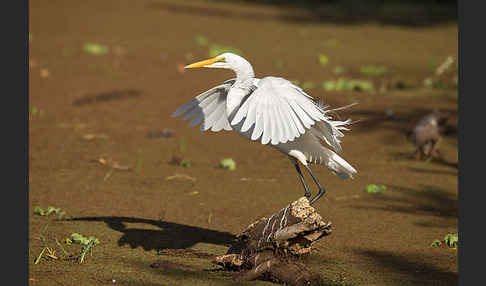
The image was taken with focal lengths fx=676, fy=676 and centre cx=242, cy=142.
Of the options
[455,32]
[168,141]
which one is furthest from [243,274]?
[455,32]

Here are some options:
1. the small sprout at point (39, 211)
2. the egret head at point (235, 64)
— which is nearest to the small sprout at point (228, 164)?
the small sprout at point (39, 211)

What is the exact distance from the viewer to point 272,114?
407 cm

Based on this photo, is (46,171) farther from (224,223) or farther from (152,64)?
(152,64)

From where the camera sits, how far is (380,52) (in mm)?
14203

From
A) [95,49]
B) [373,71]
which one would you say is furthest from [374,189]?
[95,49]

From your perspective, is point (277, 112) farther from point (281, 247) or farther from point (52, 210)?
point (52, 210)

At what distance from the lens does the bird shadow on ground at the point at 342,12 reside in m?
19.2

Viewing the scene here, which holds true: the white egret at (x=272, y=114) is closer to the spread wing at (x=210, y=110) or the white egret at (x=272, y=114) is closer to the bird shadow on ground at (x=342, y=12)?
the spread wing at (x=210, y=110)

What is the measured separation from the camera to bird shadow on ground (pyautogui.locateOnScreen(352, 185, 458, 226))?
220 inches

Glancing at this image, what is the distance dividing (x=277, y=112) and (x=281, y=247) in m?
0.81

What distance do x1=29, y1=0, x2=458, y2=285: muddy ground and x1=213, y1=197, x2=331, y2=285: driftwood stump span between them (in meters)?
0.10

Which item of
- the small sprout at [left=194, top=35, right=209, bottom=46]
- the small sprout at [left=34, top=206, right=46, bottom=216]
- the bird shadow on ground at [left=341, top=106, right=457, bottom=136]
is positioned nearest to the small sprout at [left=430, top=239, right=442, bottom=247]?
the small sprout at [left=34, top=206, right=46, bottom=216]

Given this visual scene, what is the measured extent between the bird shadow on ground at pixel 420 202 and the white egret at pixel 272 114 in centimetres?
119

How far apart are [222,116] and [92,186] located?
1716 mm
